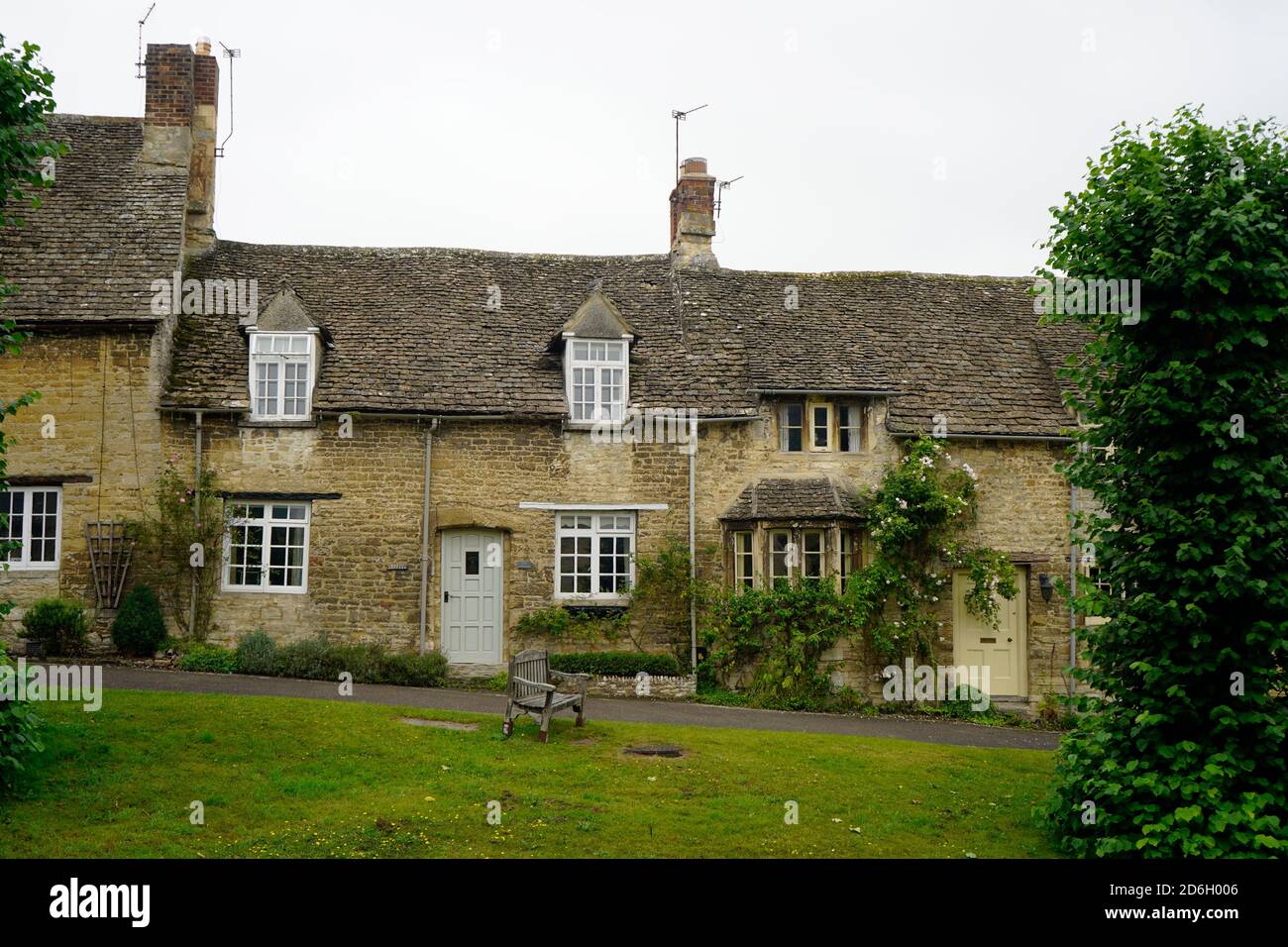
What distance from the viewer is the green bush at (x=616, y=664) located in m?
19.0

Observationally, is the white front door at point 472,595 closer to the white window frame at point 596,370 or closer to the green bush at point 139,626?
the white window frame at point 596,370

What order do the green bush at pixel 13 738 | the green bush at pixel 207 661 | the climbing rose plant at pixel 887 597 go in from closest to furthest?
the green bush at pixel 13 738, the green bush at pixel 207 661, the climbing rose plant at pixel 887 597

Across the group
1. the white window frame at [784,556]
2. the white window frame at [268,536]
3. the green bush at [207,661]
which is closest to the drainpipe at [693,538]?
the white window frame at [784,556]

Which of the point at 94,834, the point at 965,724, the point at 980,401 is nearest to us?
the point at 94,834

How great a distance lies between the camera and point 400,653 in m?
19.8

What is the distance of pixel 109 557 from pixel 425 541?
219 inches

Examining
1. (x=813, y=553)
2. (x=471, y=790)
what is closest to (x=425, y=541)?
(x=813, y=553)

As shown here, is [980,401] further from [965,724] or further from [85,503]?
[85,503]

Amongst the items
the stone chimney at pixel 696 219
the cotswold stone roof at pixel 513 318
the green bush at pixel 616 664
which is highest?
the stone chimney at pixel 696 219

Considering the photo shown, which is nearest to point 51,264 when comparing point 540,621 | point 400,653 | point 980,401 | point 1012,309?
point 400,653

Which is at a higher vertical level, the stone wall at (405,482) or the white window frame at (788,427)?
the white window frame at (788,427)

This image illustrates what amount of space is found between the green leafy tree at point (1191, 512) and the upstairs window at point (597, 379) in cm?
1189
